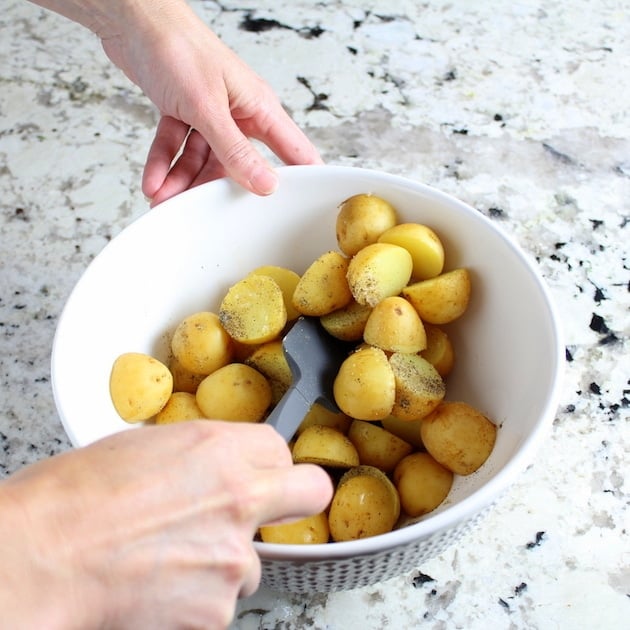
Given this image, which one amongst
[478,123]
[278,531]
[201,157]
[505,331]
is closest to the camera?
[278,531]

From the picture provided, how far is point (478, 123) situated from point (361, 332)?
488 millimetres

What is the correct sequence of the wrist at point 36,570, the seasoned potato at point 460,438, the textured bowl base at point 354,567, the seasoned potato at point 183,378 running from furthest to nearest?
the seasoned potato at point 183,378
the seasoned potato at point 460,438
the textured bowl base at point 354,567
the wrist at point 36,570

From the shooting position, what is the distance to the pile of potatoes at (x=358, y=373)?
659mm

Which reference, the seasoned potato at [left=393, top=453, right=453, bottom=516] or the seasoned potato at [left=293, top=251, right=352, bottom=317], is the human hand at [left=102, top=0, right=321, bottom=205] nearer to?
the seasoned potato at [left=293, top=251, right=352, bottom=317]

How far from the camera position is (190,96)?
0.79 m

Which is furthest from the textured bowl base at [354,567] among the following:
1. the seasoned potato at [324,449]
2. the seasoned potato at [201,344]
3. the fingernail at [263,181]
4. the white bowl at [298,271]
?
the fingernail at [263,181]

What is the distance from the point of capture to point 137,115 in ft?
3.63

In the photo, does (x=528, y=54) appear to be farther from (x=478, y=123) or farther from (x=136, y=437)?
(x=136, y=437)

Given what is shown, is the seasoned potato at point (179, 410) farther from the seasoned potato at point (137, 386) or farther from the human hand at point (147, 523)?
the human hand at point (147, 523)

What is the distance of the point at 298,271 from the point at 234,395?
200mm

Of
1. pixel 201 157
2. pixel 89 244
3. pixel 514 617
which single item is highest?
pixel 201 157

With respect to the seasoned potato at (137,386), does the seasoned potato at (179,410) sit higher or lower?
lower

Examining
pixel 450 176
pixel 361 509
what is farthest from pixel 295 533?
pixel 450 176

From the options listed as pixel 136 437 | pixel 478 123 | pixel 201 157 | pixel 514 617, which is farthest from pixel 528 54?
pixel 136 437
